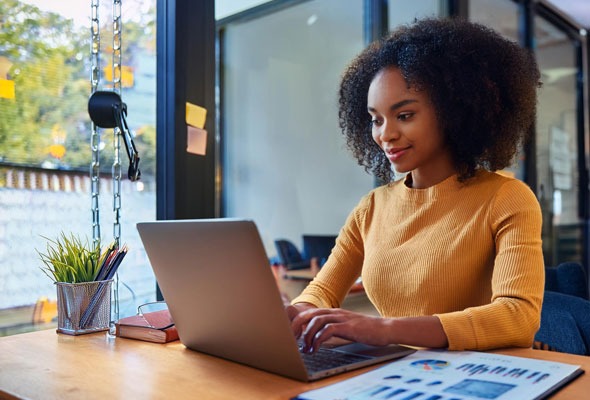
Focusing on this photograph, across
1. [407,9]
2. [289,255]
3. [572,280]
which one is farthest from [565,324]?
[407,9]

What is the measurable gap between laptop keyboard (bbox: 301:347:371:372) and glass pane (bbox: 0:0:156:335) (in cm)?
82

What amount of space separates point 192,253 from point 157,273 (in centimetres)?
16

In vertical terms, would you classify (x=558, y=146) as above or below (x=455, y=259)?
above

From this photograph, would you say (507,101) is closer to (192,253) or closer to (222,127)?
(192,253)

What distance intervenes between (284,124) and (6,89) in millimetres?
2332

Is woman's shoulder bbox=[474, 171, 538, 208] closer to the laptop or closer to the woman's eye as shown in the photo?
the woman's eye

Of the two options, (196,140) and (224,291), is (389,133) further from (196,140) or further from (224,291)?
(196,140)

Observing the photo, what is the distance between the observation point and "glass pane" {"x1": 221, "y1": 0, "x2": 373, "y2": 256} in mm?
3676

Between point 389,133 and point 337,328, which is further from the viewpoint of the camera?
point 389,133

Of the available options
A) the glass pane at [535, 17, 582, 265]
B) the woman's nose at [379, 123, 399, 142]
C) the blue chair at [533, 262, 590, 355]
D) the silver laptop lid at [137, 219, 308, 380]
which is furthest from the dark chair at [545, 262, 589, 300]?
the glass pane at [535, 17, 582, 265]

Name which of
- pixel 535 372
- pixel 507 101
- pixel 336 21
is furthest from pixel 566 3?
pixel 535 372

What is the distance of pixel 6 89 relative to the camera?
1.57 metres

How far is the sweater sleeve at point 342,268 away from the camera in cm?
141

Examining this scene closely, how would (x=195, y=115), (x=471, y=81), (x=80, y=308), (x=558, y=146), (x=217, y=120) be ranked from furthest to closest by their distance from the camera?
1. (x=558, y=146)
2. (x=217, y=120)
3. (x=195, y=115)
4. (x=471, y=81)
5. (x=80, y=308)
